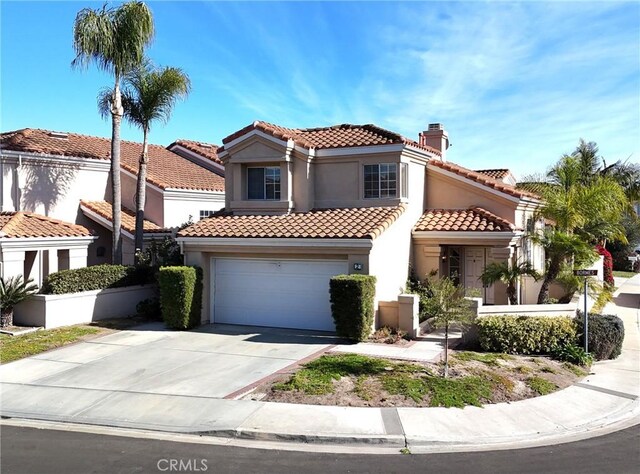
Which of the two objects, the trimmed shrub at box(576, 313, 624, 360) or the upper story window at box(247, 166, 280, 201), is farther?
the upper story window at box(247, 166, 280, 201)

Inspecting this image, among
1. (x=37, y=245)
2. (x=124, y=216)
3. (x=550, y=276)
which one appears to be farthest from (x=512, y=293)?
(x=124, y=216)

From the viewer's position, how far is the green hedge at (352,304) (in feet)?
41.7

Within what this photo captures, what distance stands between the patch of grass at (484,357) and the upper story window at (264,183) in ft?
27.0

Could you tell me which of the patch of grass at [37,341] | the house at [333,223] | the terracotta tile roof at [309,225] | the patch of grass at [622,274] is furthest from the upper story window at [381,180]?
the patch of grass at [622,274]

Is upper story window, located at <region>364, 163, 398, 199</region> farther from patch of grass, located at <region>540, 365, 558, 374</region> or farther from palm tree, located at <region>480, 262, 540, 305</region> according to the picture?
patch of grass, located at <region>540, 365, 558, 374</region>

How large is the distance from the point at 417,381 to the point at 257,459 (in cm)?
388

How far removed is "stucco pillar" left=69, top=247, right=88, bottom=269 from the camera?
1803 centimetres

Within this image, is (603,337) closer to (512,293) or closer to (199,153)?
(512,293)

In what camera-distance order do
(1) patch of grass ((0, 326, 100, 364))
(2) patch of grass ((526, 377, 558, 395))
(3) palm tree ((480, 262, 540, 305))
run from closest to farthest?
1. (2) patch of grass ((526, 377, 558, 395))
2. (1) patch of grass ((0, 326, 100, 364))
3. (3) palm tree ((480, 262, 540, 305))

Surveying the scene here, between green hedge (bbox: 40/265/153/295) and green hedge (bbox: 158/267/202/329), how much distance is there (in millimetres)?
2628

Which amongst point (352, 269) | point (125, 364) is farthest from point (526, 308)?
point (125, 364)

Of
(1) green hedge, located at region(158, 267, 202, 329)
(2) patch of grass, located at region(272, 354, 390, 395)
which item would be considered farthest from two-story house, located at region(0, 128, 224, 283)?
(2) patch of grass, located at region(272, 354, 390, 395)

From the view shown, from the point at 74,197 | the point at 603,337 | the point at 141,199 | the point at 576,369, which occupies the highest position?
the point at 74,197

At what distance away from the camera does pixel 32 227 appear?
16953 mm
